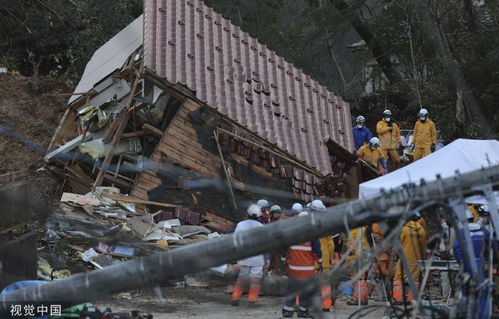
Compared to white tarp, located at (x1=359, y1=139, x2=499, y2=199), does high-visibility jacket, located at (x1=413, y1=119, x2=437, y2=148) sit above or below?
above

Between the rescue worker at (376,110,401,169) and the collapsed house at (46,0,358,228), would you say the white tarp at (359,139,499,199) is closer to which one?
the collapsed house at (46,0,358,228)

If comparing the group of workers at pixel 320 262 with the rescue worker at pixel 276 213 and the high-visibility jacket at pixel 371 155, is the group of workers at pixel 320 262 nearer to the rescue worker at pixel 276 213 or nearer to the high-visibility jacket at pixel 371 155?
the rescue worker at pixel 276 213

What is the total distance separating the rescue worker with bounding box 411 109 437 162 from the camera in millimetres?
21516

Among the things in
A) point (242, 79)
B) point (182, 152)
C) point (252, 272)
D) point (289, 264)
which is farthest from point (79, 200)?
point (242, 79)

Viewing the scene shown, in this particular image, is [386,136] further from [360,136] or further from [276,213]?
[276,213]

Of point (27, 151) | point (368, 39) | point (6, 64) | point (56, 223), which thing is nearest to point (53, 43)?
point (6, 64)

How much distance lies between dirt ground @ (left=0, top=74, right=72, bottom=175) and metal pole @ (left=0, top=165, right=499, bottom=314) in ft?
47.1

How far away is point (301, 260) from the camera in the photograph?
552 inches

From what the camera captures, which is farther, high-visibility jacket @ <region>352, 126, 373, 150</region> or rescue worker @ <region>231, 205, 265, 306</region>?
high-visibility jacket @ <region>352, 126, 373, 150</region>

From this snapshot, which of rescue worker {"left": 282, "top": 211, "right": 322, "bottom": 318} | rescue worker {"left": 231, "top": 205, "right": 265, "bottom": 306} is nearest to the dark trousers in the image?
rescue worker {"left": 282, "top": 211, "right": 322, "bottom": 318}

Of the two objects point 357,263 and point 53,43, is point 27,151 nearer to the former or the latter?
point 53,43

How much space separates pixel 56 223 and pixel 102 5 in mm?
15211

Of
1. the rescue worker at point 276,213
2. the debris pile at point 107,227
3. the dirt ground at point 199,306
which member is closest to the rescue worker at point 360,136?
the debris pile at point 107,227

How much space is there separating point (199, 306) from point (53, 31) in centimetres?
1760
